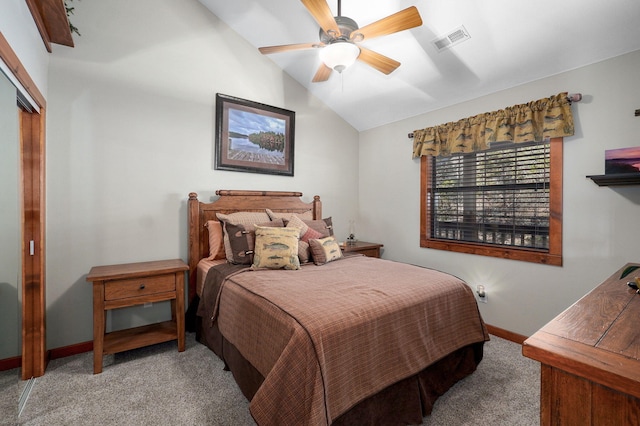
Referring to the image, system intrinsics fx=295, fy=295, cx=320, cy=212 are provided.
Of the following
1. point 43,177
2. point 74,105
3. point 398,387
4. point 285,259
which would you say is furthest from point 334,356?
point 74,105

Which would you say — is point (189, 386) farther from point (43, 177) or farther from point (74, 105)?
point (74, 105)

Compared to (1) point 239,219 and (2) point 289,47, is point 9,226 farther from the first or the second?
(2) point 289,47

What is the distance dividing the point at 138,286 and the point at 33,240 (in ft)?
2.52

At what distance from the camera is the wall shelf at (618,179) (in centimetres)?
206

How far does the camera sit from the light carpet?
1.72 meters

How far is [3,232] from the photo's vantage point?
164 cm

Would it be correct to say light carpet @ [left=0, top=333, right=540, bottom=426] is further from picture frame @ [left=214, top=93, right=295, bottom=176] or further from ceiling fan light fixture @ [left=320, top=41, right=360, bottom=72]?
ceiling fan light fixture @ [left=320, top=41, right=360, bottom=72]

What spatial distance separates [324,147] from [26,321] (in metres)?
3.36

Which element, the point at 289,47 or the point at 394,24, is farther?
the point at 289,47

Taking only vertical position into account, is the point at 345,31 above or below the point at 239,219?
above

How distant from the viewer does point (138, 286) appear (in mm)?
2330

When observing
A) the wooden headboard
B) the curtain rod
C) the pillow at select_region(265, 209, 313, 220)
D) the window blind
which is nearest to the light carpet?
the wooden headboard

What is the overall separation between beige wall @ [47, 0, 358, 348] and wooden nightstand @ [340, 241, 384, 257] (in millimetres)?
1348

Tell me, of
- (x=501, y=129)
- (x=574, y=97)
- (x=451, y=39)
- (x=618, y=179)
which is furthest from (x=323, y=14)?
(x=618, y=179)
